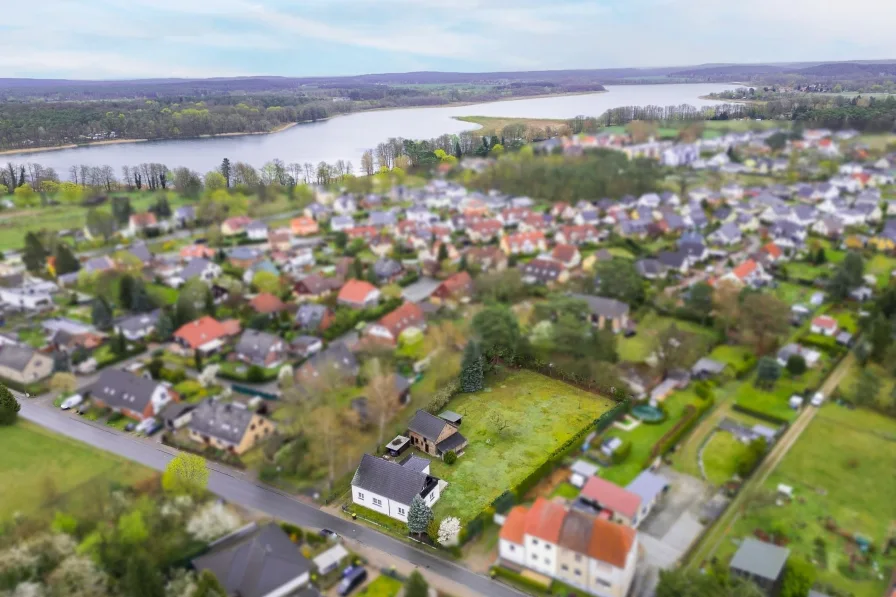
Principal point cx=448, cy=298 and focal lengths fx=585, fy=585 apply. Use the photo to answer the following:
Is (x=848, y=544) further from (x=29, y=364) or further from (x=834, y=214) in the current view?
(x=834, y=214)

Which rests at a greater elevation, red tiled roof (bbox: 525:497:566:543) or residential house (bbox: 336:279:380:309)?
residential house (bbox: 336:279:380:309)

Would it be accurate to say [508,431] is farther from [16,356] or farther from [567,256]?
[16,356]

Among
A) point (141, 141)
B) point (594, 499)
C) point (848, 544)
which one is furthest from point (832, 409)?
point (141, 141)

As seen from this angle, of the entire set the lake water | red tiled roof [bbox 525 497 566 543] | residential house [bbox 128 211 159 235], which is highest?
the lake water

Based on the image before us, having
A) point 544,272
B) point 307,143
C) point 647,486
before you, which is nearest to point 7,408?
point 647,486

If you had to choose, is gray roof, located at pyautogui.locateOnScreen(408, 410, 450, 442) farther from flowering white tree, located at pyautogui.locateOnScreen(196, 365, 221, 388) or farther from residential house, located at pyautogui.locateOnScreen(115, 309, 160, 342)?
residential house, located at pyautogui.locateOnScreen(115, 309, 160, 342)

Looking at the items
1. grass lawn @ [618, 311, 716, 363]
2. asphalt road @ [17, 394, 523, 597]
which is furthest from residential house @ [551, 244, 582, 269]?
asphalt road @ [17, 394, 523, 597]

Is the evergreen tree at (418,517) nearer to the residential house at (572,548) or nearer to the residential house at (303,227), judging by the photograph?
the residential house at (572,548)
